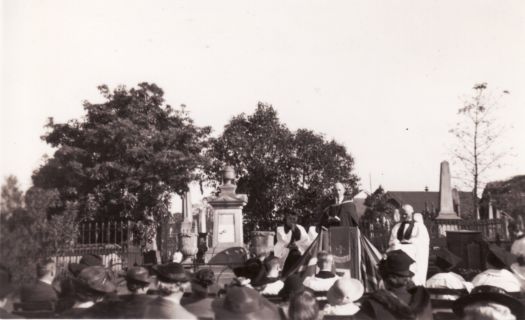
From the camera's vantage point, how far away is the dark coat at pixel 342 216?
34.3 ft

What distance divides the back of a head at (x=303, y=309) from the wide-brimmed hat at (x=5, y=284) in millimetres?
3596

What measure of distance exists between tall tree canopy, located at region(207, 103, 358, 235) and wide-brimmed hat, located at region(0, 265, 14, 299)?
36.2 meters

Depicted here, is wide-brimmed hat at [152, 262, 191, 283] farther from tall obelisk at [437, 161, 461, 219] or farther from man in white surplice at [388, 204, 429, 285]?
tall obelisk at [437, 161, 461, 219]

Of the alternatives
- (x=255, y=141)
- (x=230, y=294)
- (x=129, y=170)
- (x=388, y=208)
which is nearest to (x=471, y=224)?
(x=230, y=294)

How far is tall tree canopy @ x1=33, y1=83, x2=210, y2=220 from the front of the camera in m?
24.4

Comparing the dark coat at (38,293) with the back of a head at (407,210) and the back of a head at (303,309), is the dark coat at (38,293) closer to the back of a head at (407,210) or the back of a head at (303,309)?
the back of a head at (303,309)

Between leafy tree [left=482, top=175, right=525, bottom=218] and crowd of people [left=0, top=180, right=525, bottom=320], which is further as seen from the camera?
leafy tree [left=482, top=175, right=525, bottom=218]

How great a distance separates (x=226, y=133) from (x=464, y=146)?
25.4m

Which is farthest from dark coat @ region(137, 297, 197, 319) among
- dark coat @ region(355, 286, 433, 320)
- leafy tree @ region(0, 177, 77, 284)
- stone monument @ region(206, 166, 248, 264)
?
stone monument @ region(206, 166, 248, 264)

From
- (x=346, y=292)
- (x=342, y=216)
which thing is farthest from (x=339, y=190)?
(x=346, y=292)

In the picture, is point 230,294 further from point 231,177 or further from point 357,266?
point 231,177

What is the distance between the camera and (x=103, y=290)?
4.75 m

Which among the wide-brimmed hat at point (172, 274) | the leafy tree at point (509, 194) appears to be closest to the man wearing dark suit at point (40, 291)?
the wide-brimmed hat at point (172, 274)

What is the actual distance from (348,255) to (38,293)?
599 centimetres
